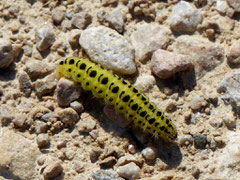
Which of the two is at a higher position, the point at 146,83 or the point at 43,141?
the point at 146,83

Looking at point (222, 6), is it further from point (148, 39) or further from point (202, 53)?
point (148, 39)

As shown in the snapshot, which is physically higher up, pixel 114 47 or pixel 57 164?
pixel 114 47

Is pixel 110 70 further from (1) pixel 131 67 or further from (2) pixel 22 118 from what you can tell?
(2) pixel 22 118

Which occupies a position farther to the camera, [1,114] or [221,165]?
[1,114]

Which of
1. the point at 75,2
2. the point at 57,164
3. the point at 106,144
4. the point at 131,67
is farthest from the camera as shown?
the point at 75,2

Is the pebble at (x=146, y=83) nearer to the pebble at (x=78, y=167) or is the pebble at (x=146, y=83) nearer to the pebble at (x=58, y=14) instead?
the pebble at (x=78, y=167)

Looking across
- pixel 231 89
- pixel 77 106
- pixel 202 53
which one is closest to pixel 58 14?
pixel 77 106

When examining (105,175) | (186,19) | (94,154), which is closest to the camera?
(105,175)

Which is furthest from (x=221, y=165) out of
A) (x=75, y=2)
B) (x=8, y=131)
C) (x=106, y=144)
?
(x=75, y=2)
